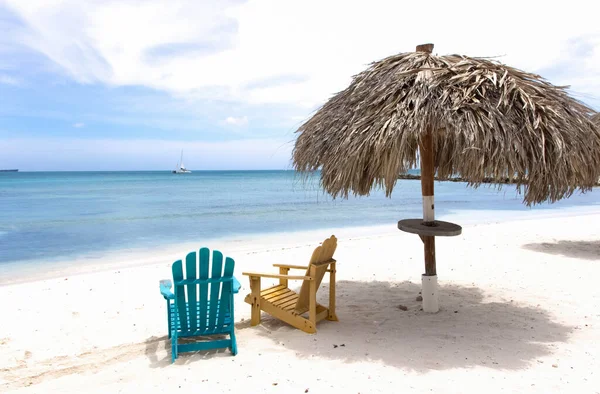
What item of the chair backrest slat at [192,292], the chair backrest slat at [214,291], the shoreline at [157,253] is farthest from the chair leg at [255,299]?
the shoreline at [157,253]

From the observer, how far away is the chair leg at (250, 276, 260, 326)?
3.91 m

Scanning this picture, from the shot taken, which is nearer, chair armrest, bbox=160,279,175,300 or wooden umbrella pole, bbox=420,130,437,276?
chair armrest, bbox=160,279,175,300

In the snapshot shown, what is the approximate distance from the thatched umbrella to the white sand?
104 cm

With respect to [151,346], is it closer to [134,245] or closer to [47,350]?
[47,350]

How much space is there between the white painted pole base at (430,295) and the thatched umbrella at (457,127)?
68 centimetres

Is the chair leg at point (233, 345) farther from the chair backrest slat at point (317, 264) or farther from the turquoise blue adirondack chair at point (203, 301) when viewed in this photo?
the chair backrest slat at point (317, 264)

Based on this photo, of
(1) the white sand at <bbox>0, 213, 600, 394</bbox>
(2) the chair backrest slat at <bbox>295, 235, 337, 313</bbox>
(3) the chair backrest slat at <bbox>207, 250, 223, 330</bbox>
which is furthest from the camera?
(2) the chair backrest slat at <bbox>295, 235, 337, 313</bbox>

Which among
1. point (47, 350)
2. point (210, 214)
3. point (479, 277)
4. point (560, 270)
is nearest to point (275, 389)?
point (47, 350)

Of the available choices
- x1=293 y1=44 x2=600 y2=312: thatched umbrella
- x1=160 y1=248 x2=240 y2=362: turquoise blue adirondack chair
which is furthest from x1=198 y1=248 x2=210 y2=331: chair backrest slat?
x1=293 y1=44 x2=600 y2=312: thatched umbrella

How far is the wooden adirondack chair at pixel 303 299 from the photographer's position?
12.1 feet

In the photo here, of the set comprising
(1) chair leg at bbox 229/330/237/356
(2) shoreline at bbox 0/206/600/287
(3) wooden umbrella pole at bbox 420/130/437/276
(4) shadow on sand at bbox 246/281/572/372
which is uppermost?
(3) wooden umbrella pole at bbox 420/130/437/276

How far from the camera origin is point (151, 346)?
11.9 ft

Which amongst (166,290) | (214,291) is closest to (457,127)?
(214,291)

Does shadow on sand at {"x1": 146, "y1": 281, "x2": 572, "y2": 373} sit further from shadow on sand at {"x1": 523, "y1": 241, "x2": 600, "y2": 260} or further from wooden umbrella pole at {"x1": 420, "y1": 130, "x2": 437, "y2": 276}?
shadow on sand at {"x1": 523, "y1": 241, "x2": 600, "y2": 260}
